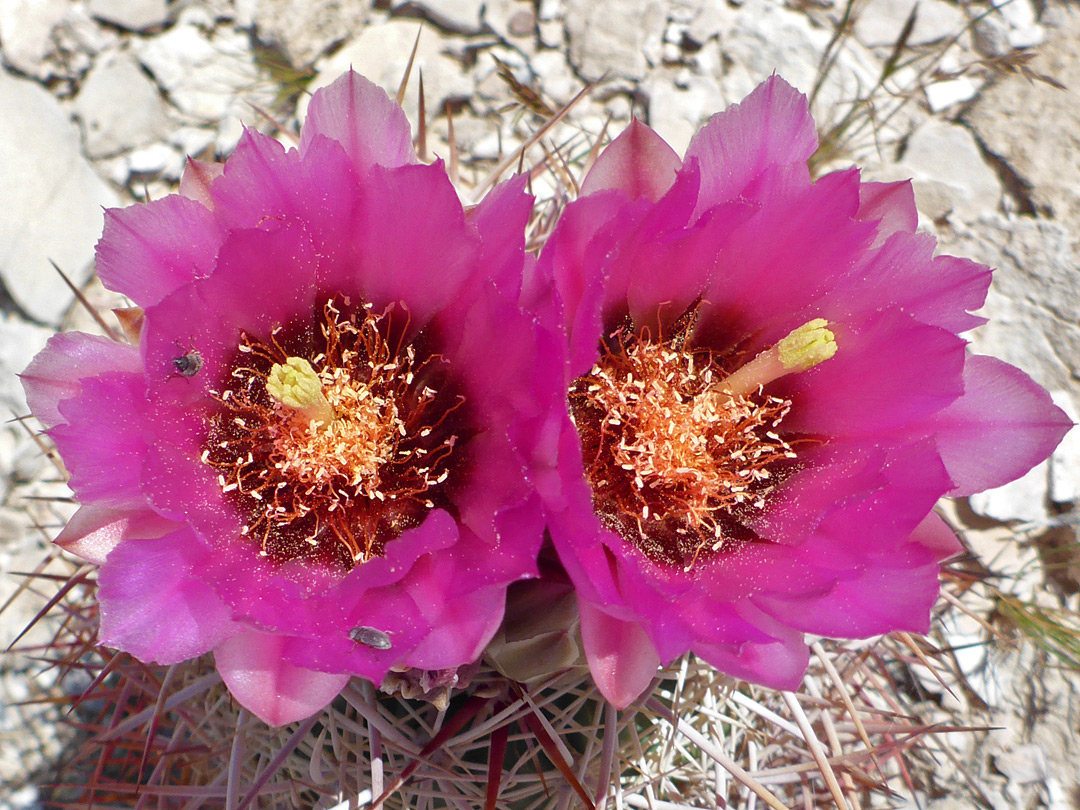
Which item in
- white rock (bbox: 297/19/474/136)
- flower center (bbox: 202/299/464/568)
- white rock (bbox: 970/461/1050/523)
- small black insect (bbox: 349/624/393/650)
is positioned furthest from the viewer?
white rock (bbox: 297/19/474/136)

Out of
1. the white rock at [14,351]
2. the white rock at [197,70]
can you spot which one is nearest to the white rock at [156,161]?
the white rock at [197,70]

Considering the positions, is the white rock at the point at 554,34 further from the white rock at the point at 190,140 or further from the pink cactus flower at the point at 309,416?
the pink cactus flower at the point at 309,416

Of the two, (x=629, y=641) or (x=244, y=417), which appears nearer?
(x=629, y=641)

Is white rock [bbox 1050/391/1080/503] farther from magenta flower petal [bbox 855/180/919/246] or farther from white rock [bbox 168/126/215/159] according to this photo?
white rock [bbox 168/126/215/159]

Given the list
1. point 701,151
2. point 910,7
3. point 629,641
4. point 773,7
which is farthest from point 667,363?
point 910,7

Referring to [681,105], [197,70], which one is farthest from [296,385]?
[197,70]

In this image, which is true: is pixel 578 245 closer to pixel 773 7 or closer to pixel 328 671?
pixel 328 671

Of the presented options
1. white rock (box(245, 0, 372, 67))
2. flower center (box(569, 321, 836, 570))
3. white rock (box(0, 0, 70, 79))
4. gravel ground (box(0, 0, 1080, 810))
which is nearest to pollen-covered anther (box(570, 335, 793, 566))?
→ flower center (box(569, 321, 836, 570))
